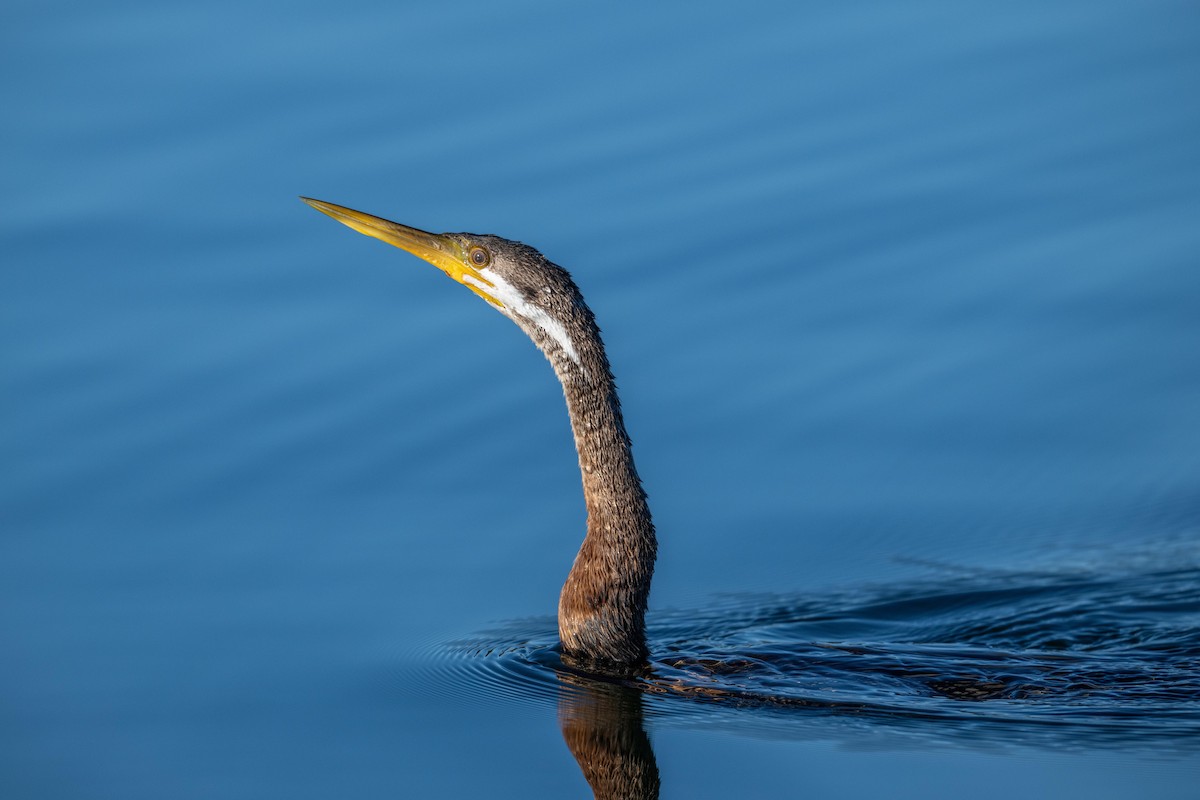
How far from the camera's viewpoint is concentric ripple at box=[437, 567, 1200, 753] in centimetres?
741

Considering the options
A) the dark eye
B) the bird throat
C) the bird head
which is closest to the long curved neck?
the bird throat

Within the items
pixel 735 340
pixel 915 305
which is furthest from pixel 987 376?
pixel 735 340

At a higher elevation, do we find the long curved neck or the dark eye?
the dark eye

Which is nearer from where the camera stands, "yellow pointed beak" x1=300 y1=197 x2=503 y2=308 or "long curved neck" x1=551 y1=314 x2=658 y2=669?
"long curved neck" x1=551 y1=314 x2=658 y2=669

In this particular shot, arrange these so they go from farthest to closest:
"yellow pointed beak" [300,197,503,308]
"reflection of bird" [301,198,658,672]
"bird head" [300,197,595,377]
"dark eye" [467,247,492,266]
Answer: "yellow pointed beak" [300,197,503,308]
"dark eye" [467,247,492,266]
"reflection of bird" [301,198,658,672]
"bird head" [300,197,595,377]

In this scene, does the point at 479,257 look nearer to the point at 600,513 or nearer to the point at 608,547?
the point at 600,513

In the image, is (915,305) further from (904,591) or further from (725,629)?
(725,629)

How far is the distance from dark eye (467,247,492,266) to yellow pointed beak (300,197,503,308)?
4cm

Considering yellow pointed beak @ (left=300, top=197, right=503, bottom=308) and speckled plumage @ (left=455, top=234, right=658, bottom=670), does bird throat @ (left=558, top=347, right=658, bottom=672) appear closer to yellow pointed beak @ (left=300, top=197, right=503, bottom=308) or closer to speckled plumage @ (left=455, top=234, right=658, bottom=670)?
speckled plumage @ (left=455, top=234, right=658, bottom=670)

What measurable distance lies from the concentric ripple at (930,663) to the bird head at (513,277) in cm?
152

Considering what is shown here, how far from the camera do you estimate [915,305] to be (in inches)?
451

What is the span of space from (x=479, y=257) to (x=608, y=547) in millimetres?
1542

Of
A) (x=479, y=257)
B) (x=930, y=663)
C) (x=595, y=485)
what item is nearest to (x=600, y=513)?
(x=595, y=485)

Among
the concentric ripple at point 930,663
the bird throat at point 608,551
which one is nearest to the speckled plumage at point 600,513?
the bird throat at point 608,551
